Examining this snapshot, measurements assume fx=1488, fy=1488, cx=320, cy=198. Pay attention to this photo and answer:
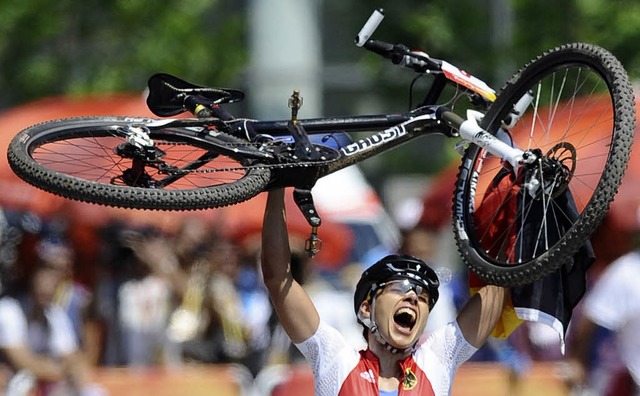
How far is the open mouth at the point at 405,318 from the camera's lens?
5859mm

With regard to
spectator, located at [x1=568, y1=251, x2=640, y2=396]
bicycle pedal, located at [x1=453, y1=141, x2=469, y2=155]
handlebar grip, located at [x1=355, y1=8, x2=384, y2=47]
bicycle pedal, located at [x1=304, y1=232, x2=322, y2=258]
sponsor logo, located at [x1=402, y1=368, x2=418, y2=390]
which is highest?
handlebar grip, located at [x1=355, y1=8, x2=384, y2=47]

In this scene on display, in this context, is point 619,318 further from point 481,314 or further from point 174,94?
point 174,94

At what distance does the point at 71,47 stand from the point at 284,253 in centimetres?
1478

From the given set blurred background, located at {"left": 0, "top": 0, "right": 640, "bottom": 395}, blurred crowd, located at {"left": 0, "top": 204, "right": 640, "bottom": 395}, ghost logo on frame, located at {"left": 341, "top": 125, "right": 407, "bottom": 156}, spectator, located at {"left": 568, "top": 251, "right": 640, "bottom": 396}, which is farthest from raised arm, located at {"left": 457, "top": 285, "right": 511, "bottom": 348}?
blurred background, located at {"left": 0, "top": 0, "right": 640, "bottom": 395}

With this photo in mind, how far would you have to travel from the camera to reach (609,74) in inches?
225

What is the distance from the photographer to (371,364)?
5.93 m

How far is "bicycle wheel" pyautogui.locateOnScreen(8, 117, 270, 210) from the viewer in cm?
565

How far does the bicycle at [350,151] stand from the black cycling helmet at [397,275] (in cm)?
20

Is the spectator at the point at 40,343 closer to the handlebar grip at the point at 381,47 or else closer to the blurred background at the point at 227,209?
the blurred background at the point at 227,209

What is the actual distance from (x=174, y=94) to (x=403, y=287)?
4.26 ft

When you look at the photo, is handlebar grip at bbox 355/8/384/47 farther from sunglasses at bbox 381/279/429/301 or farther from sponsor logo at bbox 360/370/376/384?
sponsor logo at bbox 360/370/376/384

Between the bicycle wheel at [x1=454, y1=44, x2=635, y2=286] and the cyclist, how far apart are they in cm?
23

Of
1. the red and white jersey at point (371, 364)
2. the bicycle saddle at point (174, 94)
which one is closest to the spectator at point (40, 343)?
the bicycle saddle at point (174, 94)

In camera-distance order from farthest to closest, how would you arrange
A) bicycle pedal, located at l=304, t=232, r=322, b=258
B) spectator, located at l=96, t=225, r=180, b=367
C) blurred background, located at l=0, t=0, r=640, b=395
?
spectator, located at l=96, t=225, r=180, b=367 → blurred background, located at l=0, t=0, r=640, b=395 → bicycle pedal, located at l=304, t=232, r=322, b=258
